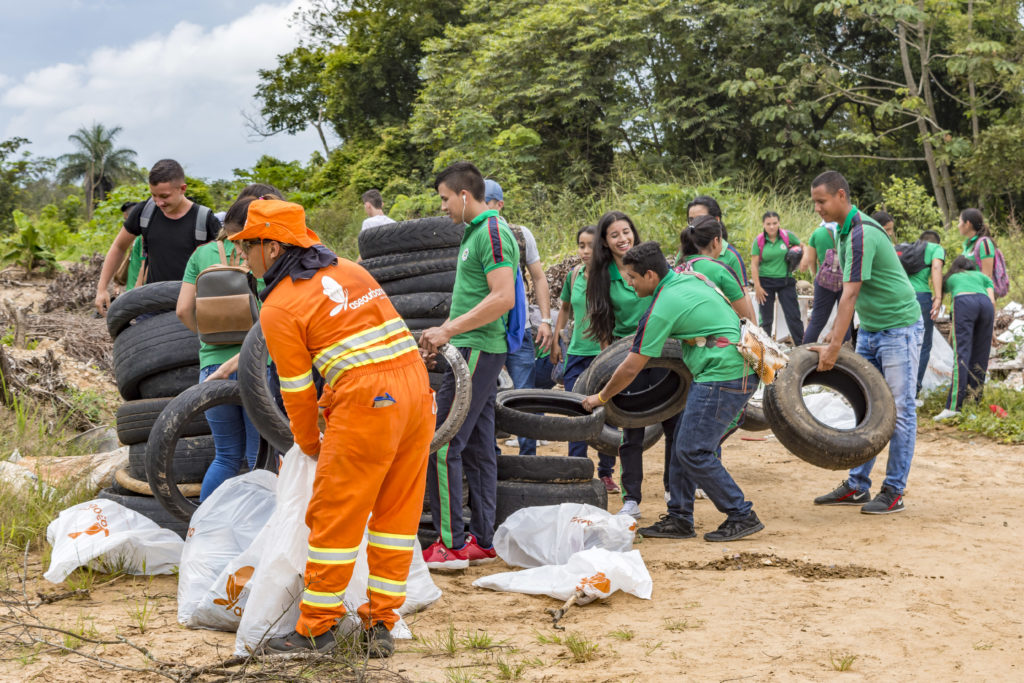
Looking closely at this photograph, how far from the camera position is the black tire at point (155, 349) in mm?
5391

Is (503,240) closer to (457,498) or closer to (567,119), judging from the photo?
(457,498)

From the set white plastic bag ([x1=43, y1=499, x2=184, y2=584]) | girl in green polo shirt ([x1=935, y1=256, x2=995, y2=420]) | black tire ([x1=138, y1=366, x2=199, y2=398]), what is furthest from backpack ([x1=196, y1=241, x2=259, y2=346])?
girl in green polo shirt ([x1=935, y1=256, x2=995, y2=420])

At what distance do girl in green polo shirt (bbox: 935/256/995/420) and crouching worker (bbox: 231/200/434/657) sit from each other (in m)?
7.51

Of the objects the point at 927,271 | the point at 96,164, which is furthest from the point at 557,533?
the point at 96,164

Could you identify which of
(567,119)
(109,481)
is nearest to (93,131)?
(567,119)

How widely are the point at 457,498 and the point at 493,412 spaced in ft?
1.72

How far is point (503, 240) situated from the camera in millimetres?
4781

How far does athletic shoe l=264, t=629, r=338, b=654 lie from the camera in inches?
134

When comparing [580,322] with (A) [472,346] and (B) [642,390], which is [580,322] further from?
(A) [472,346]

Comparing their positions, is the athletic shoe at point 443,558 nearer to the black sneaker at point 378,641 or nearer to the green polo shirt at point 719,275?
the black sneaker at point 378,641

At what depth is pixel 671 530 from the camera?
5684mm

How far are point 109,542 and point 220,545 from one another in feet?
2.79

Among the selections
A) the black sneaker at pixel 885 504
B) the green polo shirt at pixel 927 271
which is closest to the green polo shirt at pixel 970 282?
the green polo shirt at pixel 927 271

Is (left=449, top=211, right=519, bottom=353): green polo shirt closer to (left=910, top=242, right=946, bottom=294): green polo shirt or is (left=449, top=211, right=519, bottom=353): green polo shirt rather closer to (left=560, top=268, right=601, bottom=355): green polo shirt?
(left=560, top=268, right=601, bottom=355): green polo shirt
